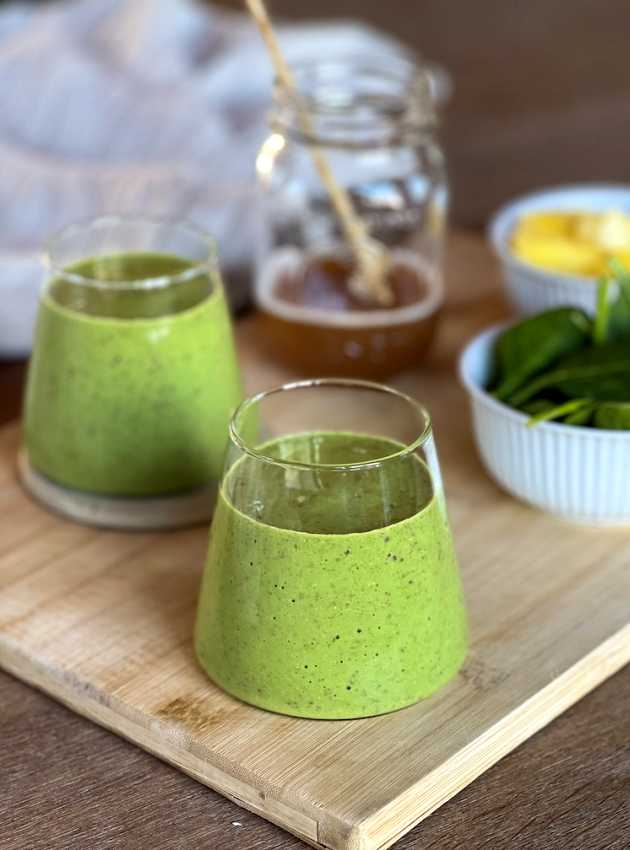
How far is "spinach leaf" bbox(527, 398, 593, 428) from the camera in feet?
2.56

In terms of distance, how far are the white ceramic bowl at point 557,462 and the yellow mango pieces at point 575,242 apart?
180 mm

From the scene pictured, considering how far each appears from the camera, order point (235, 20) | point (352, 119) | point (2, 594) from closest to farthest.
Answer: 1. point (2, 594)
2. point (352, 119)
3. point (235, 20)

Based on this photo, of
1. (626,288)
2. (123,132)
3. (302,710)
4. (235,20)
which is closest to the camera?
(302,710)

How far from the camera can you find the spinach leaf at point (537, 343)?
0.84 metres

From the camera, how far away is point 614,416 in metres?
0.78

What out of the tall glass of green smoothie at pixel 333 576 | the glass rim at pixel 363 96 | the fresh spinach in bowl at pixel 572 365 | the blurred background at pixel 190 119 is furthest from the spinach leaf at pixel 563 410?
the blurred background at pixel 190 119

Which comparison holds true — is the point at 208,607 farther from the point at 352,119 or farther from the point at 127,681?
the point at 352,119

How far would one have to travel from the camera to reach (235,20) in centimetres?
158

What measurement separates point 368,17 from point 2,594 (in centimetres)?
149

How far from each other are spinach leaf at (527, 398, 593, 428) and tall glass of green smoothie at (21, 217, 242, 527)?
0.19 metres

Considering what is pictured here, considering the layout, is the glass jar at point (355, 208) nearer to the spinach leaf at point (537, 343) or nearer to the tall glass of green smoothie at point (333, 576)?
the spinach leaf at point (537, 343)

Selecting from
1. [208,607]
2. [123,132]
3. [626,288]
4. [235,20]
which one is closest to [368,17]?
[235,20]

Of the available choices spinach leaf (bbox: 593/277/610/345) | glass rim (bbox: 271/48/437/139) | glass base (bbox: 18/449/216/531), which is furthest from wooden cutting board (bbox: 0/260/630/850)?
glass rim (bbox: 271/48/437/139)

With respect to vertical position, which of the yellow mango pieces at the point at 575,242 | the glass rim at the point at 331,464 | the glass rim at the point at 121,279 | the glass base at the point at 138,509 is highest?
the glass rim at the point at 121,279
